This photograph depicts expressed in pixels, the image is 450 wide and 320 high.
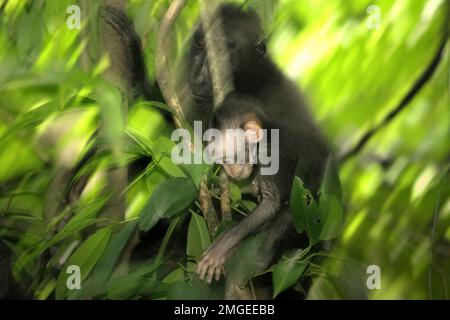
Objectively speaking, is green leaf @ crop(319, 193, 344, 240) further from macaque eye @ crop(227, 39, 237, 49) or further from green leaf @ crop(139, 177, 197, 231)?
macaque eye @ crop(227, 39, 237, 49)

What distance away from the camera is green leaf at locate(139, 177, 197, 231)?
117 centimetres

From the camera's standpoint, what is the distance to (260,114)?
4.25 ft

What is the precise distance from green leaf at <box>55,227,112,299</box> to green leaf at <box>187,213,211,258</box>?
0.16 metres

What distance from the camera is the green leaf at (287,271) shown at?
1.15 meters

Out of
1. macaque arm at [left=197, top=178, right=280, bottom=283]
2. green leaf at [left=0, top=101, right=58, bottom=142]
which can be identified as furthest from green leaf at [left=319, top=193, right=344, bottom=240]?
green leaf at [left=0, top=101, right=58, bottom=142]

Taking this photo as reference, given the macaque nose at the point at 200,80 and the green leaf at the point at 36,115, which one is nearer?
the green leaf at the point at 36,115

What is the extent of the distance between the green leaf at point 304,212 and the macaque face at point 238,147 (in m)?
0.13

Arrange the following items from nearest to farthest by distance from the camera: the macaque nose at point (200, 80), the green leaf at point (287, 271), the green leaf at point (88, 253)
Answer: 1. the green leaf at point (287, 271)
2. the green leaf at point (88, 253)
3. the macaque nose at point (200, 80)

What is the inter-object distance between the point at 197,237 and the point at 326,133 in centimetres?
36

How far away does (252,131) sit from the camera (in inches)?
49.7

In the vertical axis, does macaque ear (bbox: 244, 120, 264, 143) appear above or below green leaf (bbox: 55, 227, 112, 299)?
above

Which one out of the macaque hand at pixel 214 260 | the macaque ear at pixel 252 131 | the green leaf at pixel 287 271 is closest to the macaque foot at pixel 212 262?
the macaque hand at pixel 214 260

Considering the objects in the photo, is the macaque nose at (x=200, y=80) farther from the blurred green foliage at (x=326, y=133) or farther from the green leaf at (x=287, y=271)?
the green leaf at (x=287, y=271)
